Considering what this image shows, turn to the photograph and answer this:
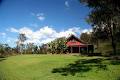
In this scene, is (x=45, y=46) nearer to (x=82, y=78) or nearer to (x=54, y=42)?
(x=54, y=42)

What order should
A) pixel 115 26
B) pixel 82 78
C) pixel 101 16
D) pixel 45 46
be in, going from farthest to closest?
pixel 45 46 → pixel 115 26 → pixel 101 16 → pixel 82 78

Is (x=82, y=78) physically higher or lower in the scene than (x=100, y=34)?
lower

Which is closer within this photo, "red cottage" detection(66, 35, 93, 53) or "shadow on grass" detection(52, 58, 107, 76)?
"shadow on grass" detection(52, 58, 107, 76)

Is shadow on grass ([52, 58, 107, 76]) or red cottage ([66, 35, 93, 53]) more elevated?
red cottage ([66, 35, 93, 53])

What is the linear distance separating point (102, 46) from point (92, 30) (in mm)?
28716

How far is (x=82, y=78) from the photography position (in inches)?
730

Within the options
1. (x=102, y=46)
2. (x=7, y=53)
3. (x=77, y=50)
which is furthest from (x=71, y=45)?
(x=7, y=53)

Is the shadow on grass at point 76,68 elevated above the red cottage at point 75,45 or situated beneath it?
situated beneath

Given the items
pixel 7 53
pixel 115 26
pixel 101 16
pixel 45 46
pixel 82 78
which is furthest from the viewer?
pixel 45 46

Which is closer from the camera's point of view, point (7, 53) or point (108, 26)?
point (108, 26)

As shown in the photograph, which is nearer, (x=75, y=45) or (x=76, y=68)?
(x=76, y=68)

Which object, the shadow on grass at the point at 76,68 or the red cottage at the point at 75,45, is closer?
the shadow on grass at the point at 76,68

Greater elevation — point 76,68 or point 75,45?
point 75,45

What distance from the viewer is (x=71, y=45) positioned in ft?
250
